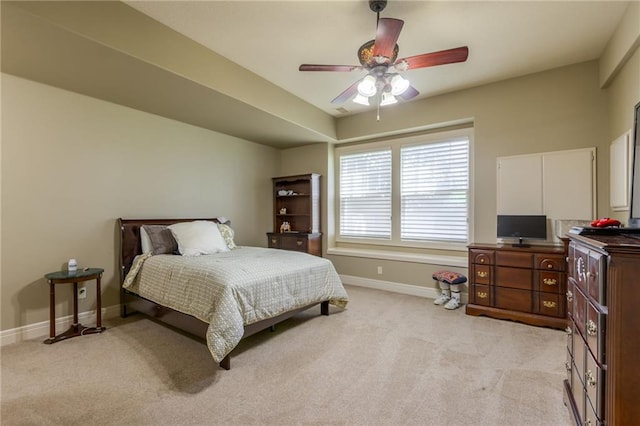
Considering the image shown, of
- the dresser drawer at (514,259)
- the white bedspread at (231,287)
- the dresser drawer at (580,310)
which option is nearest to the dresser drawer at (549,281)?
the dresser drawer at (514,259)

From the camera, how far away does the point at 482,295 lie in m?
3.32

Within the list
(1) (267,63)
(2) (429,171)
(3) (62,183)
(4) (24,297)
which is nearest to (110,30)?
(1) (267,63)

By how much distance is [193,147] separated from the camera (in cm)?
416

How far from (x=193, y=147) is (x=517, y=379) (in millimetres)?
4393

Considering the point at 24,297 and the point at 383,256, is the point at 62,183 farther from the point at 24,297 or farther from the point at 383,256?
the point at 383,256

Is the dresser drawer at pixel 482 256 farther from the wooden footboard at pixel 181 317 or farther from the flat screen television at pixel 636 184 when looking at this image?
the wooden footboard at pixel 181 317

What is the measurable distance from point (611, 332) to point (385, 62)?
216 centimetres

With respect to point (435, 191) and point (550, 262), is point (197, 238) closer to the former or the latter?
point (435, 191)

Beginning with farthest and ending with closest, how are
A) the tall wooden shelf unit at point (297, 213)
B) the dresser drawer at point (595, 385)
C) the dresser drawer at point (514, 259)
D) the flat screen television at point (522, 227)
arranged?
the tall wooden shelf unit at point (297, 213)
the flat screen television at point (522, 227)
the dresser drawer at point (514, 259)
the dresser drawer at point (595, 385)

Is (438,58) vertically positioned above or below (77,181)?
above

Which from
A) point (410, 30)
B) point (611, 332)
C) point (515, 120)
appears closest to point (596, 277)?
point (611, 332)

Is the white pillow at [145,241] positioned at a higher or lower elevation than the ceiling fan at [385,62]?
lower

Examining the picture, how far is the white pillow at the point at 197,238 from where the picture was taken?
10.9ft

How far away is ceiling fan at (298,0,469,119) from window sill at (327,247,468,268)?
2349mm
